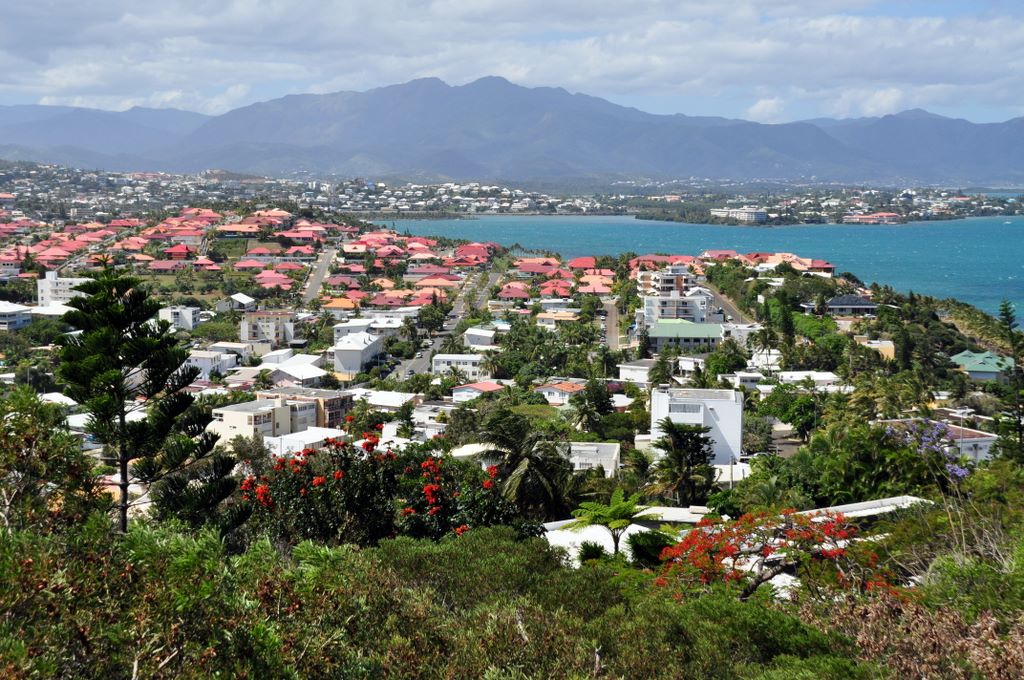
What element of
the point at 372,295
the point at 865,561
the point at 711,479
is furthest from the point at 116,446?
the point at 372,295

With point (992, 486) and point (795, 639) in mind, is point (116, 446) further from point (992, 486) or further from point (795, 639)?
point (992, 486)

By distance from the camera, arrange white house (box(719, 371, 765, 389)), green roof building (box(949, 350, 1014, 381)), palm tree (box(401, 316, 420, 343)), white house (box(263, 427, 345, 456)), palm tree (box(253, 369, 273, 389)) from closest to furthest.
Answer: white house (box(263, 427, 345, 456)) < white house (box(719, 371, 765, 389)) < palm tree (box(253, 369, 273, 389)) < green roof building (box(949, 350, 1014, 381)) < palm tree (box(401, 316, 420, 343))

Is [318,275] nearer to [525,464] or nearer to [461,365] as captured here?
[461,365]

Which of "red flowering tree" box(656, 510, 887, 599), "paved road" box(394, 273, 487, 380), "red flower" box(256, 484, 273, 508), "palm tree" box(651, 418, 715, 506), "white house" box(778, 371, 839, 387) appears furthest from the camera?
"paved road" box(394, 273, 487, 380)

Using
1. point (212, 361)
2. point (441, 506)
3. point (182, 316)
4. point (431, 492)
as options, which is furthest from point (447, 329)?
point (431, 492)

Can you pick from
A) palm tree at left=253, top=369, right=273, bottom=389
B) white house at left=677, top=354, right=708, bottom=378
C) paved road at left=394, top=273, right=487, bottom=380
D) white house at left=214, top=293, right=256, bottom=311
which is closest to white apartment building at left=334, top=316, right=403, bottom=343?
paved road at left=394, top=273, right=487, bottom=380

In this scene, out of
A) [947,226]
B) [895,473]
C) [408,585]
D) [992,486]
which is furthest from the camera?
[947,226]

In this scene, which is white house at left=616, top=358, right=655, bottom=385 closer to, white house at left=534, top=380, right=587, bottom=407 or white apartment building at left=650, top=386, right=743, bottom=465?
white house at left=534, top=380, right=587, bottom=407

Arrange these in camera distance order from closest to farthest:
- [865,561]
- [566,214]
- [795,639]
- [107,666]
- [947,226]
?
A: [107,666] < [795,639] < [865,561] < [947,226] < [566,214]
